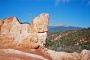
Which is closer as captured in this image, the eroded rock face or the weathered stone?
the eroded rock face

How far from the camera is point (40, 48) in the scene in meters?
44.2

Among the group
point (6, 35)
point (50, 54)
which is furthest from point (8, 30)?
point (50, 54)

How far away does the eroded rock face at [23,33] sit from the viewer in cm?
4166

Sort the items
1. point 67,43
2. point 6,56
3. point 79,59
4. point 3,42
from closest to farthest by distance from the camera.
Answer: point 6,56 → point 3,42 → point 79,59 → point 67,43

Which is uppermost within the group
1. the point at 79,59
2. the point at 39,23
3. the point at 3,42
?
the point at 39,23

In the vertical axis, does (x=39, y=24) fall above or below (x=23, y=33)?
above

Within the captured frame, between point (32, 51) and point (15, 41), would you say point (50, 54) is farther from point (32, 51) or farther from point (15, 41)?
point (15, 41)

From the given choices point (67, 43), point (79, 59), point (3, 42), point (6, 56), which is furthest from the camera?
point (67, 43)

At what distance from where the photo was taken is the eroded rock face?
41.7 metres

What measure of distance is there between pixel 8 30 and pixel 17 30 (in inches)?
63.7

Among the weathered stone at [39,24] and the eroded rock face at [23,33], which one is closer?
the eroded rock face at [23,33]

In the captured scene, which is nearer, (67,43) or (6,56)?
(6,56)

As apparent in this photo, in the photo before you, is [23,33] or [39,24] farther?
[39,24]

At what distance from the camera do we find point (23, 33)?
140ft
